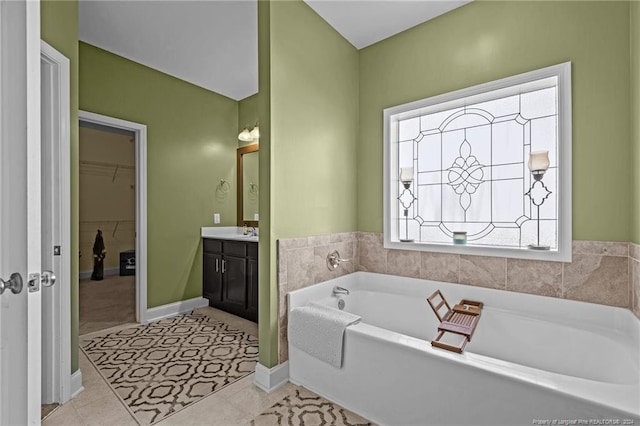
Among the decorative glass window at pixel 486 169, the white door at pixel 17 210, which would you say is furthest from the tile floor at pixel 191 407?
the decorative glass window at pixel 486 169

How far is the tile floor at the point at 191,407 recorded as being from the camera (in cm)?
176

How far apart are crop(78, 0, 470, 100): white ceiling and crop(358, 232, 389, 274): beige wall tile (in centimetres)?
181

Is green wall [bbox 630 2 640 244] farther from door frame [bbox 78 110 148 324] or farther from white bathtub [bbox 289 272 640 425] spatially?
door frame [bbox 78 110 148 324]

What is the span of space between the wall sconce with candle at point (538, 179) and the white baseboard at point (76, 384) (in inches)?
123

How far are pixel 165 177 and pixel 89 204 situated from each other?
3371 millimetres

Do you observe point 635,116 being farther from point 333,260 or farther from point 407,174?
point 333,260

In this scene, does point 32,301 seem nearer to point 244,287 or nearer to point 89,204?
point 244,287

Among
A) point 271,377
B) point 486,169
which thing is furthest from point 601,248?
point 271,377

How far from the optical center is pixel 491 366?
55.2 inches

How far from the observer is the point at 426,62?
8.51ft

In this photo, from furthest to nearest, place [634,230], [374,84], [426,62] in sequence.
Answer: [374,84] < [426,62] < [634,230]

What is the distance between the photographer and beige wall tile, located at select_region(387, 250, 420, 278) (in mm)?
2656

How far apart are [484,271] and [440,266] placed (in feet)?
1.05

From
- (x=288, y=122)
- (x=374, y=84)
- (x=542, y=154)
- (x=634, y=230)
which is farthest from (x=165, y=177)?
(x=634, y=230)
